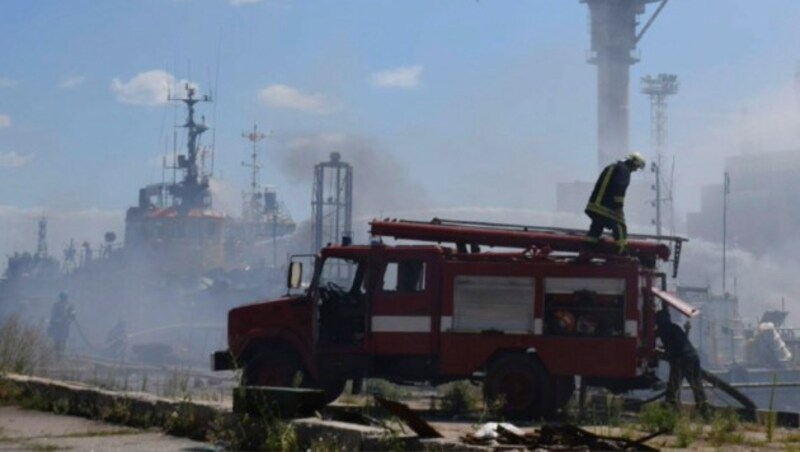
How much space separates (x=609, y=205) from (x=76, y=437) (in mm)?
6954

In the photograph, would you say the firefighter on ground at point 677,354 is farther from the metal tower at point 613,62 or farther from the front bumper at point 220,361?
the metal tower at point 613,62

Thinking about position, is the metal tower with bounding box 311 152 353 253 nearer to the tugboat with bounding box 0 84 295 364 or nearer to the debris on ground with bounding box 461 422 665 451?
the tugboat with bounding box 0 84 295 364

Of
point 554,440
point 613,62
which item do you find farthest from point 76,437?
point 613,62

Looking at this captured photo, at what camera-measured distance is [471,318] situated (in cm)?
1348

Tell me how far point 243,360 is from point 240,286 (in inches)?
2110

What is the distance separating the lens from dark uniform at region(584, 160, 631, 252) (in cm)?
1392

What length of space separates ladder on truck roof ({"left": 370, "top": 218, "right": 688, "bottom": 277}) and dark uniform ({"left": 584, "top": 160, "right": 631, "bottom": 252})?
175mm

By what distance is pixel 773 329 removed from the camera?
202 ft

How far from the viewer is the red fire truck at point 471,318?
1320 centimetres

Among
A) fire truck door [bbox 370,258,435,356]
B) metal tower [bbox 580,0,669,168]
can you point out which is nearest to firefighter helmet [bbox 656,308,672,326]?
fire truck door [bbox 370,258,435,356]

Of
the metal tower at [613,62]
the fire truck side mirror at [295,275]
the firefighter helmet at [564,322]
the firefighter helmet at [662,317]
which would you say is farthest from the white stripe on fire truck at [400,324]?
the metal tower at [613,62]

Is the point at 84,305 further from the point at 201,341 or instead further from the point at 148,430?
the point at 148,430

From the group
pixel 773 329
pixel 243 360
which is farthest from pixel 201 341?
pixel 243 360

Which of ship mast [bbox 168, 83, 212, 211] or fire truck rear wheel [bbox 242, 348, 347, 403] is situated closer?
fire truck rear wheel [bbox 242, 348, 347, 403]
